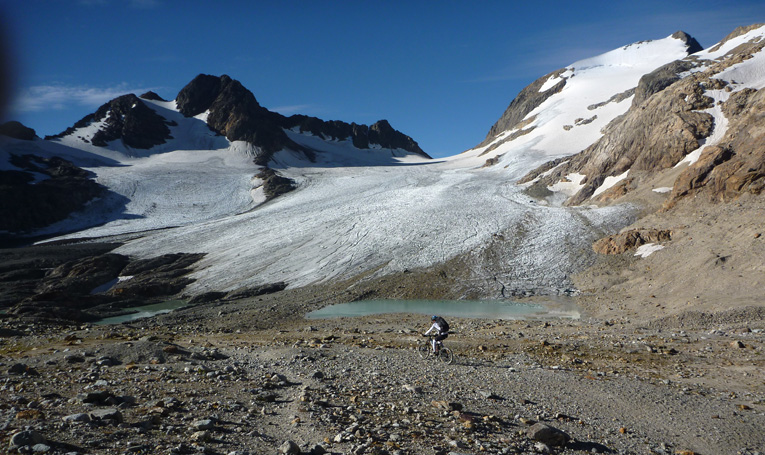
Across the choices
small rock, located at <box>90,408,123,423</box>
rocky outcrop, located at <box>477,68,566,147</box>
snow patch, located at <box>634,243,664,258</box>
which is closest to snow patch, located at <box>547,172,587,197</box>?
snow patch, located at <box>634,243,664,258</box>

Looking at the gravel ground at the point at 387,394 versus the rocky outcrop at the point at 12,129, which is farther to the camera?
the gravel ground at the point at 387,394

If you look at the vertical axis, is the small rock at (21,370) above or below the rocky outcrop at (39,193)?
below

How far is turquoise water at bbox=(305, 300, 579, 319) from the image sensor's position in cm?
2858

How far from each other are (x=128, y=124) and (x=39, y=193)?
2319 inches

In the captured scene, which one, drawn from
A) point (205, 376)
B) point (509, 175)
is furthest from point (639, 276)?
point (509, 175)

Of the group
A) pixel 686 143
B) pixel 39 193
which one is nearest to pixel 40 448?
pixel 686 143

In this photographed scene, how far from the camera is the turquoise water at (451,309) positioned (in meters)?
28.6

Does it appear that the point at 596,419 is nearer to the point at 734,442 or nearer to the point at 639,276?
the point at 734,442

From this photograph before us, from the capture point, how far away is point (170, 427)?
26.4 feet

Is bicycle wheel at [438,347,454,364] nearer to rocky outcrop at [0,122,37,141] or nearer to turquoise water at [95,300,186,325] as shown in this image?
rocky outcrop at [0,122,37,141]

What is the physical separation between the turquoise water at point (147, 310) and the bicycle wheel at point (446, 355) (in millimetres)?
21603

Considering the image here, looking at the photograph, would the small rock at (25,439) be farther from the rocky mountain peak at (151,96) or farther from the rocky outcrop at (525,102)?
the rocky mountain peak at (151,96)

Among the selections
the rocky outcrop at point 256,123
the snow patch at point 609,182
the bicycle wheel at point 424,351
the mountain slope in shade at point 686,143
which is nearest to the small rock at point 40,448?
the bicycle wheel at point 424,351

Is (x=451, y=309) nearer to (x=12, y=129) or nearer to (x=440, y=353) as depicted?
(x=440, y=353)
